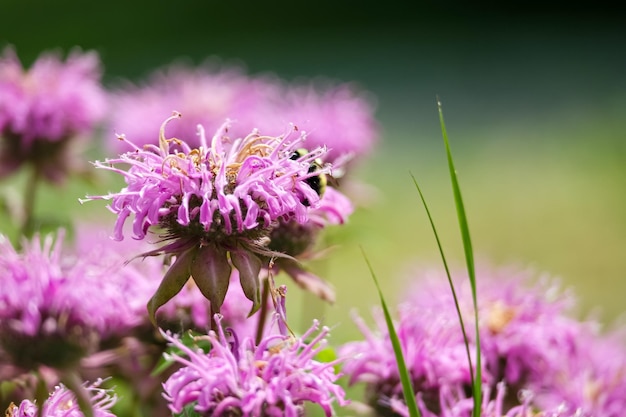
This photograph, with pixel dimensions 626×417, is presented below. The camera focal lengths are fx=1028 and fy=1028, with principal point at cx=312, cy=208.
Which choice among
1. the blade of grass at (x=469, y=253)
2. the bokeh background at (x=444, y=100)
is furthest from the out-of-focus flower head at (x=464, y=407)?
the bokeh background at (x=444, y=100)

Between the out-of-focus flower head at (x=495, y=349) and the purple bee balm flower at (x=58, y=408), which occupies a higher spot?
the out-of-focus flower head at (x=495, y=349)

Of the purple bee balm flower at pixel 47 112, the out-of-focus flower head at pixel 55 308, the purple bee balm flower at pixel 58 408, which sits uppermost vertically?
the purple bee balm flower at pixel 47 112

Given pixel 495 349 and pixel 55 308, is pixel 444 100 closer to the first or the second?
pixel 495 349

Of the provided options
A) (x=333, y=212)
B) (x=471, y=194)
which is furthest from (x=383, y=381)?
(x=471, y=194)

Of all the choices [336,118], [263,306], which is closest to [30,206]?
[336,118]

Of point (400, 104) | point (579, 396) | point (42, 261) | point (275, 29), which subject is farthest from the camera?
point (275, 29)

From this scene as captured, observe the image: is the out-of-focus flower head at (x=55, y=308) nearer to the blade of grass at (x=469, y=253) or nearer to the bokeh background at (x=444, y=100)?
the blade of grass at (x=469, y=253)

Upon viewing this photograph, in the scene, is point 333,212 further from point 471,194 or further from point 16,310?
point 471,194
